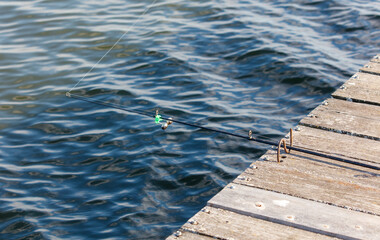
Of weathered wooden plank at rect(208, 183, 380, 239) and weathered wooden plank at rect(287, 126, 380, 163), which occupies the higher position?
weathered wooden plank at rect(287, 126, 380, 163)

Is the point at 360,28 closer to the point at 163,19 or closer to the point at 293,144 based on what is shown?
the point at 163,19

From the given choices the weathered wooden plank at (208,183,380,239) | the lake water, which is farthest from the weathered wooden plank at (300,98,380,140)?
the weathered wooden plank at (208,183,380,239)

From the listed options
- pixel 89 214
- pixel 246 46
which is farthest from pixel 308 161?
pixel 246 46

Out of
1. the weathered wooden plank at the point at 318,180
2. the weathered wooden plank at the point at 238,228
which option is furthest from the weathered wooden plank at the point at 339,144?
the weathered wooden plank at the point at 238,228

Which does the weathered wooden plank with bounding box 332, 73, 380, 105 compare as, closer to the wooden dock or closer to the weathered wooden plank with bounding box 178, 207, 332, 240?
the wooden dock

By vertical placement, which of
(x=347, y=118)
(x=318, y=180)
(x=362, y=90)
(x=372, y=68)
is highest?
(x=372, y=68)

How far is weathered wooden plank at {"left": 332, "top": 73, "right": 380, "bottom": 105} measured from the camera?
6.04 m

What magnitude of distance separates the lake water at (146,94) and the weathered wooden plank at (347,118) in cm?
118

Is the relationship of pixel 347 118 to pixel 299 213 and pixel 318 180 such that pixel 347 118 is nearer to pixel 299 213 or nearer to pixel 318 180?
pixel 318 180

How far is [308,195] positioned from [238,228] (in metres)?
0.70

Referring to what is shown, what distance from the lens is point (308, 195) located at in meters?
4.29

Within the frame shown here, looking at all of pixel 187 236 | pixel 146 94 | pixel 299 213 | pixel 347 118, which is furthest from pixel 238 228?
pixel 146 94

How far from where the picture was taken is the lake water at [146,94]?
578cm

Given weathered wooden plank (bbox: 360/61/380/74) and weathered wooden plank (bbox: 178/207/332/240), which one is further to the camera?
weathered wooden plank (bbox: 360/61/380/74)
